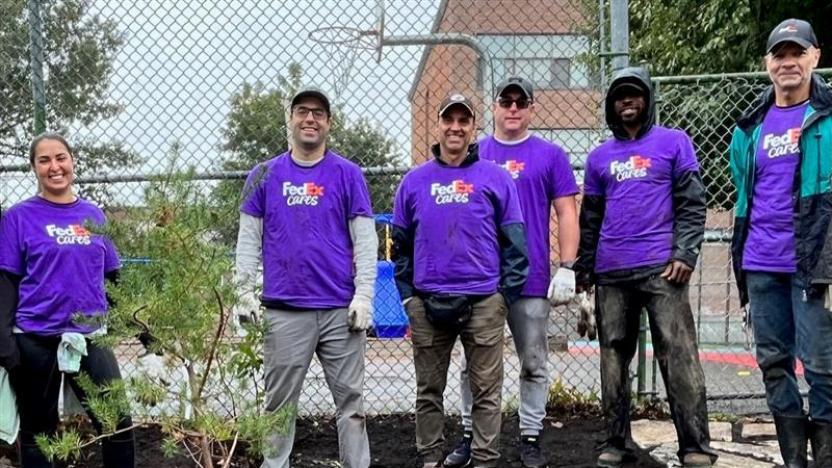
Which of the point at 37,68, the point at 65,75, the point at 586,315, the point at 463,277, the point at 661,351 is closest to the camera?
the point at 463,277

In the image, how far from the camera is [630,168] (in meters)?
4.14

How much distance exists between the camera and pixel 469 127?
419 centimetres

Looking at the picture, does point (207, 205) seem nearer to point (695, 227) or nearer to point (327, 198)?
point (327, 198)

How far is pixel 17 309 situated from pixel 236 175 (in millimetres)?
1422

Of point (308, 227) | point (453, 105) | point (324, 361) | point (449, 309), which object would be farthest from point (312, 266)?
point (453, 105)

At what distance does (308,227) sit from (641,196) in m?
1.65

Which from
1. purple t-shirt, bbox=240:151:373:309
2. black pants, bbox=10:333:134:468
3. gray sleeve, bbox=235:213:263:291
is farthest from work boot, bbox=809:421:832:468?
black pants, bbox=10:333:134:468

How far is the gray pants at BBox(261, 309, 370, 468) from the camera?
12.7 ft

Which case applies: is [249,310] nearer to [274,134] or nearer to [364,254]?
[364,254]

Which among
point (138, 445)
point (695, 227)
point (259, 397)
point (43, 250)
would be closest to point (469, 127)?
point (695, 227)

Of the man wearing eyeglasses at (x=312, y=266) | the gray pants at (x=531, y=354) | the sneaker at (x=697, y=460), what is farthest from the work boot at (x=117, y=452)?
the sneaker at (x=697, y=460)

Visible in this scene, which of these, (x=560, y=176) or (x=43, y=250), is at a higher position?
(x=560, y=176)

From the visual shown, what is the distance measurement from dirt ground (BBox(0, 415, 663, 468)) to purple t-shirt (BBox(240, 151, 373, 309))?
1.06 meters

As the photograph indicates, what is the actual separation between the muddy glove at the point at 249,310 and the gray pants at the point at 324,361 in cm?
8
